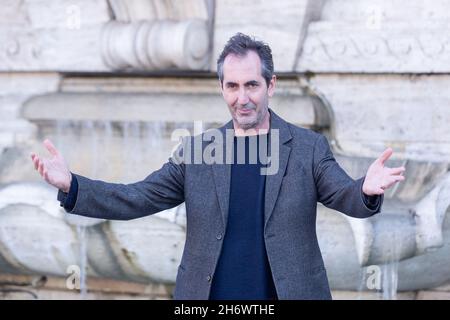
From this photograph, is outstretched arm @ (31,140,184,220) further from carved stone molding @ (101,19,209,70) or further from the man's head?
carved stone molding @ (101,19,209,70)

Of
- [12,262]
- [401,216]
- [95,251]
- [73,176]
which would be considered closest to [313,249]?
[73,176]

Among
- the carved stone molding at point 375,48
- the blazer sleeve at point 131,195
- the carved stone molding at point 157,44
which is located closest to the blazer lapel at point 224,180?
the blazer sleeve at point 131,195

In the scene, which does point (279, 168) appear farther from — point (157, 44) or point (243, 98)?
point (157, 44)

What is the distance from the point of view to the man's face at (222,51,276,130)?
8.80 feet

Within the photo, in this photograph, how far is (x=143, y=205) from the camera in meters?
2.78

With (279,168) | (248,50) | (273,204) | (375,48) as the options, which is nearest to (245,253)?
(273,204)

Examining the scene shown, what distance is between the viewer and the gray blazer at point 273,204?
2.65 m

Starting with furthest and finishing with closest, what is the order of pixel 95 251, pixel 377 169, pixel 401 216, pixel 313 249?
1. pixel 95 251
2. pixel 401 216
3. pixel 313 249
4. pixel 377 169

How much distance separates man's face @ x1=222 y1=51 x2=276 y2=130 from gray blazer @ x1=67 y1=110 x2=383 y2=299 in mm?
96

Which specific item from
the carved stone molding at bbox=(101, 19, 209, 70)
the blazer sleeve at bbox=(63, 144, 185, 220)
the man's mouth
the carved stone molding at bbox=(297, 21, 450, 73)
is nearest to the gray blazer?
the blazer sleeve at bbox=(63, 144, 185, 220)

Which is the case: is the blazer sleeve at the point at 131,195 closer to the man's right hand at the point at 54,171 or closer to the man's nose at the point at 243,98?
the man's right hand at the point at 54,171

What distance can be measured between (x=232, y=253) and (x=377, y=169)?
42cm
